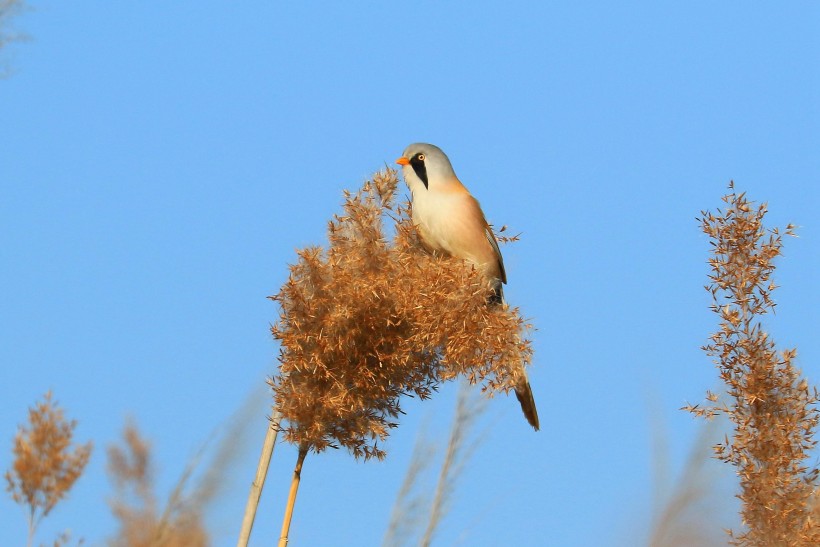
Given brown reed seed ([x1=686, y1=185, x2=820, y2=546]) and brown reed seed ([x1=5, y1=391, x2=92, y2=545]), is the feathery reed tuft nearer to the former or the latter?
brown reed seed ([x1=5, y1=391, x2=92, y2=545])

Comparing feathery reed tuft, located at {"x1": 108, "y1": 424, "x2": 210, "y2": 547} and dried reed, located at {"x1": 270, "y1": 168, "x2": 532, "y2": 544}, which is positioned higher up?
dried reed, located at {"x1": 270, "y1": 168, "x2": 532, "y2": 544}

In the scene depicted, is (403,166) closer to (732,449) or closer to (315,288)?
(315,288)

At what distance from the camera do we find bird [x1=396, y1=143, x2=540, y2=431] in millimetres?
3125

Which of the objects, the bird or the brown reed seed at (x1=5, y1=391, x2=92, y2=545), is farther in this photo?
the bird

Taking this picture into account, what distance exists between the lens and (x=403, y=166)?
10.9 feet

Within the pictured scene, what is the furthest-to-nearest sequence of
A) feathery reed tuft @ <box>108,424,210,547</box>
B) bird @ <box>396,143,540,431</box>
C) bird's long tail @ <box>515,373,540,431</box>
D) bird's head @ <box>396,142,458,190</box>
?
bird's head @ <box>396,142,458,190</box> → bird @ <box>396,143,540,431</box> → bird's long tail @ <box>515,373,540,431</box> → feathery reed tuft @ <box>108,424,210,547</box>

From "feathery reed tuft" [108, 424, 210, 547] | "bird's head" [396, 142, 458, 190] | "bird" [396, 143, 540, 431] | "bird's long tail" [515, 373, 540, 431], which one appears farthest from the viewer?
"bird's head" [396, 142, 458, 190]

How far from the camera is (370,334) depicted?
2.19 metres

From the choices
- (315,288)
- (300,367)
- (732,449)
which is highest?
(315,288)

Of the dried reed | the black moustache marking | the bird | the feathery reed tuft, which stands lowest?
the feathery reed tuft

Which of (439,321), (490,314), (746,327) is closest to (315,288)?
(439,321)

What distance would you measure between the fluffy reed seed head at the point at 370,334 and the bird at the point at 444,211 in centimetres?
72

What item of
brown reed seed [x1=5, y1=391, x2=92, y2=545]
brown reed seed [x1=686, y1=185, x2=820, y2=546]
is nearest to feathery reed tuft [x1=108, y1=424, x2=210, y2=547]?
brown reed seed [x1=5, y1=391, x2=92, y2=545]

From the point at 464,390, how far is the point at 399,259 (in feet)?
1.48
